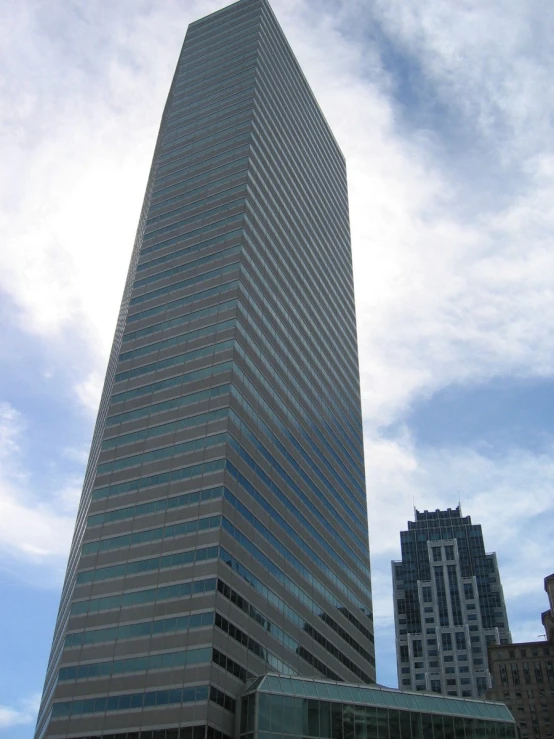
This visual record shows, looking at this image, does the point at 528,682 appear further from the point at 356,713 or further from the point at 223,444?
the point at 223,444

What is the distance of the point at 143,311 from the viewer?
386 feet

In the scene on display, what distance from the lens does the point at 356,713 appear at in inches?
3319

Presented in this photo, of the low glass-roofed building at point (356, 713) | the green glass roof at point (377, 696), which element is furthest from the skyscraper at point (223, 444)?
the green glass roof at point (377, 696)

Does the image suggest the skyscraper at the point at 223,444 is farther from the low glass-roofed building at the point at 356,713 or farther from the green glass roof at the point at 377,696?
the green glass roof at the point at 377,696

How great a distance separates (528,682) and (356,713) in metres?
102

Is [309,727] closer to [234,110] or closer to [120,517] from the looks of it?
[120,517]

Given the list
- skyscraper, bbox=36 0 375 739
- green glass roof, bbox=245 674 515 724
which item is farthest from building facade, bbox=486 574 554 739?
green glass roof, bbox=245 674 515 724

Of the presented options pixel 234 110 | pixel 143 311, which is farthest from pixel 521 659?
pixel 234 110

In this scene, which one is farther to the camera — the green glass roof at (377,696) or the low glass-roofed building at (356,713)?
the green glass roof at (377,696)

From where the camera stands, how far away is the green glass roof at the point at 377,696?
267 ft

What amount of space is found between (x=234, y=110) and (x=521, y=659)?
13702 centimetres

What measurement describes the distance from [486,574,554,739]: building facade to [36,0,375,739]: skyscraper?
5464cm

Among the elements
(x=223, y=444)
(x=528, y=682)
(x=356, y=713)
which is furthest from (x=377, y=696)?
(x=528, y=682)

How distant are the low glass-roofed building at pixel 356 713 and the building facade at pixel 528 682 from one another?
254 feet
